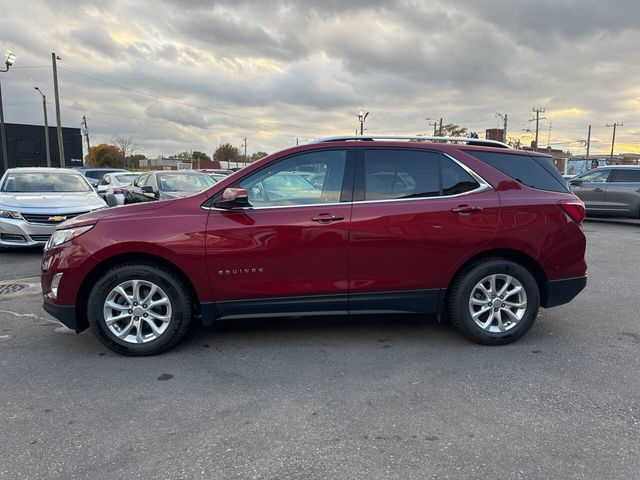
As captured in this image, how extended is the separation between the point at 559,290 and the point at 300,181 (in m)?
2.57

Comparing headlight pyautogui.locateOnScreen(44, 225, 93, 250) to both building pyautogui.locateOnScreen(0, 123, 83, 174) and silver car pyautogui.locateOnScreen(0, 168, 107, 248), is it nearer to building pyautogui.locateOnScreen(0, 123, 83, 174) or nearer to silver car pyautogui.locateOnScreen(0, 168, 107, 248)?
silver car pyautogui.locateOnScreen(0, 168, 107, 248)

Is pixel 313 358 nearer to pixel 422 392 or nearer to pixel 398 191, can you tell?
pixel 422 392

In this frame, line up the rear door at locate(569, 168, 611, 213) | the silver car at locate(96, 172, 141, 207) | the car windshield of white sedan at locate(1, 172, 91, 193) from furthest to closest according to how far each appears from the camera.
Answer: the rear door at locate(569, 168, 611, 213) < the silver car at locate(96, 172, 141, 207) < the car windshield of white sedan at locate(1, 172, 91, 193)

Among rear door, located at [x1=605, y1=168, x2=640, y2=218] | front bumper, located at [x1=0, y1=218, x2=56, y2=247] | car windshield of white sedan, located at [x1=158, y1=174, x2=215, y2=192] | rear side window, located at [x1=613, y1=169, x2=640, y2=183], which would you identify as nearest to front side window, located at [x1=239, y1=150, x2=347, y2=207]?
front bumper, located at [x1=0, y1=218, x2=56, y2=247]

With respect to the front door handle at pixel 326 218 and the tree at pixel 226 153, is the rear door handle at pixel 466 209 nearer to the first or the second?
the front door handle at pixel 326 218

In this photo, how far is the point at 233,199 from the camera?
3768mm

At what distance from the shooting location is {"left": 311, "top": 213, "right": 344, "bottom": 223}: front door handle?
12.7 feet

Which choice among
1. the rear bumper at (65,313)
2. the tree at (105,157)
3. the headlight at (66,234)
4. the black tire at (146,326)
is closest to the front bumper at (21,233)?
the headlight at (66,234)

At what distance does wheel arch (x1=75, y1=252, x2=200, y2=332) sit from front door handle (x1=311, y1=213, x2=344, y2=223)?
1.20 m

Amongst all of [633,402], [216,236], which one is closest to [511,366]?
[633,402]

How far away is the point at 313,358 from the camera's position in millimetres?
3900

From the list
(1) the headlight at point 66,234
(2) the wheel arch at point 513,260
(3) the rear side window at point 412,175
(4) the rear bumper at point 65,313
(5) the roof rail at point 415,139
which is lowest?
(4) the rear bumper at point 65,313

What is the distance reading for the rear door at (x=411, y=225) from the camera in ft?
12.9

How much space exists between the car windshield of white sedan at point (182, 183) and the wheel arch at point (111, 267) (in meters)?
7.62
